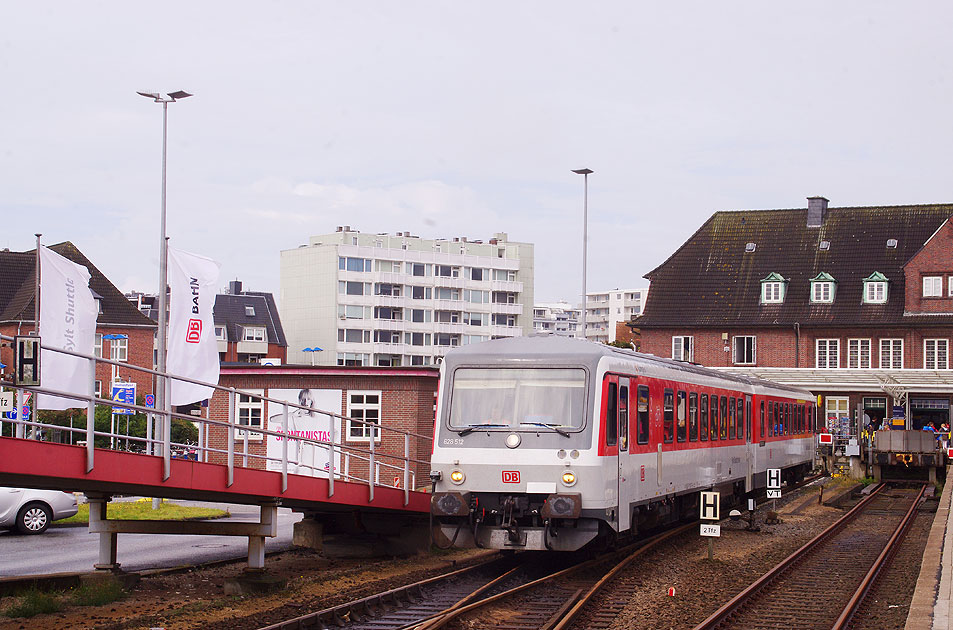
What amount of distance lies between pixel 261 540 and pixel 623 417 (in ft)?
16.9

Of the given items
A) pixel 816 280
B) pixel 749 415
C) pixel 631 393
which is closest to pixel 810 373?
pixel 816 280

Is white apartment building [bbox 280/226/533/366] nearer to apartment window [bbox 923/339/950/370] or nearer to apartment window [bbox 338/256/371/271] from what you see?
apartment window [bbox 338/256/371/271]

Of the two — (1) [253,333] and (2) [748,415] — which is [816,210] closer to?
(2) [748,415]

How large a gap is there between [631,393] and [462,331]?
10255cm

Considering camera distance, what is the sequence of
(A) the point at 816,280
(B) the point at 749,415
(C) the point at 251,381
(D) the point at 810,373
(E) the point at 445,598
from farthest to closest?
(A) the point at 816,280 → (D) the point at 810,373 → (C) the point at 251,381 → (B) the point at 749,415 → (E) the point at 445,598

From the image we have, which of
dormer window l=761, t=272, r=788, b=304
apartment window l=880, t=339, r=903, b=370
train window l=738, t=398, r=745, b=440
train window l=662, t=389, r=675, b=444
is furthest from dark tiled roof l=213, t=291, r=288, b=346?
train window l=662, t=389, r=675, b=444

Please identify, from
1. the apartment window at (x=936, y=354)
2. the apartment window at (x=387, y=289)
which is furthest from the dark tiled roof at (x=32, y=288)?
the apartment window at (x=936, y=354)

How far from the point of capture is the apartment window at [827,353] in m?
59.1

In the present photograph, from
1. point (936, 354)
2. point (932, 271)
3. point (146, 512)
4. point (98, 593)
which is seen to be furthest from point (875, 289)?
point (98, 593)

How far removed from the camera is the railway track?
13.5 m

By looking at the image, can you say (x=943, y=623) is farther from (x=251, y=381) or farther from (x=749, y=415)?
(x=251, y=381)

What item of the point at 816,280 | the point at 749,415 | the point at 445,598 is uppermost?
the point at 816,280

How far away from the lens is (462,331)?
11988 cm

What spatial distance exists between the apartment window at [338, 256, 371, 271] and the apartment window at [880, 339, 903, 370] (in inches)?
2445
